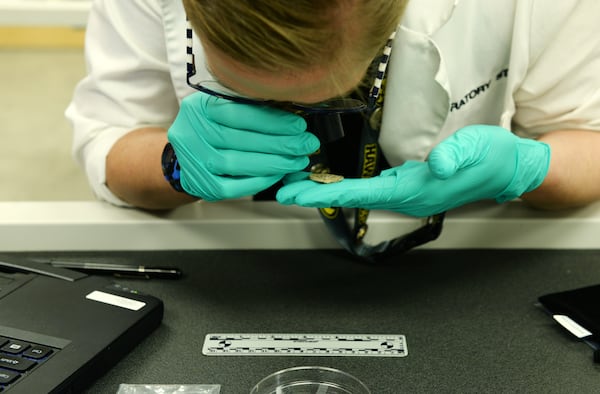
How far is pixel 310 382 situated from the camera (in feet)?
2.58

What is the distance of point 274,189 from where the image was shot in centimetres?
129

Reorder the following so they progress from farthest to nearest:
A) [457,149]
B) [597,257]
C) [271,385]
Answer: [597,257] → [457,149] → [271,385]

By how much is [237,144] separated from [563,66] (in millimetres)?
544

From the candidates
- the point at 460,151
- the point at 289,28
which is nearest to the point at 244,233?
the point at 460,151

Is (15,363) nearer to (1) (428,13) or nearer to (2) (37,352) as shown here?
(2) (37,352)

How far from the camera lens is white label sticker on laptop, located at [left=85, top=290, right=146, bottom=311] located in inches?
34.6

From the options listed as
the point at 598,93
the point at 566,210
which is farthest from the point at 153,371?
the point at 598,93

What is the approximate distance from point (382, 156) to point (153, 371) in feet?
1.88

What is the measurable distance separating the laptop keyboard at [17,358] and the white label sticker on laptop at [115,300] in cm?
12

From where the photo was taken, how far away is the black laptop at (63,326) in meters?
0.74

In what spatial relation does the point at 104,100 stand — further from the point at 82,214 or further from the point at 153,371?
the point at 153,371

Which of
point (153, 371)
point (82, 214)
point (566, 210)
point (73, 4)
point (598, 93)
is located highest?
point (73, 4)

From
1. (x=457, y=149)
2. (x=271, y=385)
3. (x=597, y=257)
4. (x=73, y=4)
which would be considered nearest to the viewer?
(x=271, y=385)

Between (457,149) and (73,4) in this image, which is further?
(73,4)
